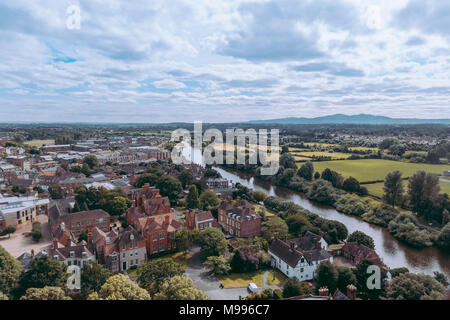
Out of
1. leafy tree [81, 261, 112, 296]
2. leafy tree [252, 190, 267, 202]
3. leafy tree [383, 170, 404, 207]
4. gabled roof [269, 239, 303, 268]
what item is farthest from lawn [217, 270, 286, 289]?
leafy tree [383, 170, 404, 207]

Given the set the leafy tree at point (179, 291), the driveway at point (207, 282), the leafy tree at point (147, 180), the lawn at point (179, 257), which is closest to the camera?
the leafy tree at point (179, 291)

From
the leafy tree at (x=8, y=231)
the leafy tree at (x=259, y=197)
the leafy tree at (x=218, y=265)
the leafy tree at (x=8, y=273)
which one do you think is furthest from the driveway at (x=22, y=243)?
the leafy tree at (x=259, y=197)

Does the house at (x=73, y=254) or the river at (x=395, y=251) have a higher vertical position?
the house at (x=73, y=254)

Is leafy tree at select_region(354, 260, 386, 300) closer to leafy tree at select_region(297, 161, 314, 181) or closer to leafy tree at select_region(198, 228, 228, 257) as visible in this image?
leafy tree at select_region(198, 228, 228, 257)

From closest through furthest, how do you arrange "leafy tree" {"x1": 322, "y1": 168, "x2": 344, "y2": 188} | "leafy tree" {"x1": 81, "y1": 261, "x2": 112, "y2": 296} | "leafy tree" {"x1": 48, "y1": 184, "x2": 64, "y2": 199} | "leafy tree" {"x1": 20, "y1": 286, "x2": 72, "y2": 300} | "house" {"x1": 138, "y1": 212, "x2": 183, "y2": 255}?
"leafy tree" {"x1": 20, "y1": 286, "x2": 72, "y2": 300} → "leafy tree" {"x1": 81, "y1": 261, "x2": 112, "y2": 296} → "house" {"x1": 138, "y1": 212, "x2": 183, "y2": 255} → "leafy tree" {"x1": 48, "y1": 184, "x2": 64, "y2": 199} → "leafy tree" {"x1": 322, "y1": 168, "x2": 344, "y2": 188}

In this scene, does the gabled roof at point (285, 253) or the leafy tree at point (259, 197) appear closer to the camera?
the gabled roof at point (285, 253)

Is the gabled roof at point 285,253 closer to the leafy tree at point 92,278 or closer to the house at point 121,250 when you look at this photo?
the house at point 121,250

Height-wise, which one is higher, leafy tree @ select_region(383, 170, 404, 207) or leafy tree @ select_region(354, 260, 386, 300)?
leafy tree @ select_region(383, 170, 404, 207)

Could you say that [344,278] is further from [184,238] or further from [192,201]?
[192,201]

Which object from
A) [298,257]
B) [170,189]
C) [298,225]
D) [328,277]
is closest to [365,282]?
[328,277]
